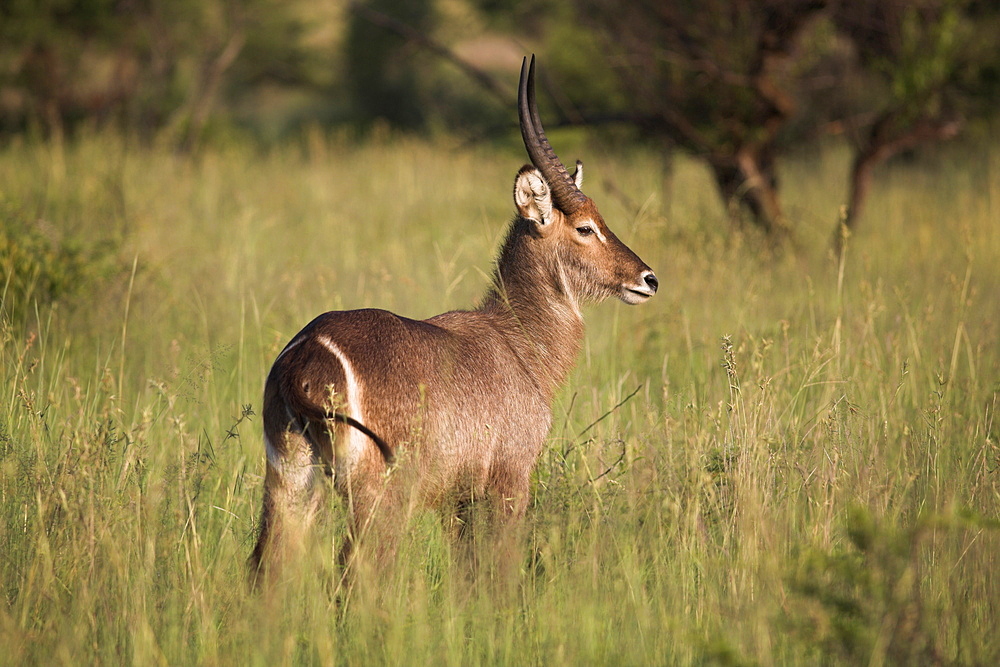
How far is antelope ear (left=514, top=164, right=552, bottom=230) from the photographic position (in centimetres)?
370

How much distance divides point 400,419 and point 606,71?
1273 centimetres

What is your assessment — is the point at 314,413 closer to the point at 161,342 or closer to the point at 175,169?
the point at 161,342

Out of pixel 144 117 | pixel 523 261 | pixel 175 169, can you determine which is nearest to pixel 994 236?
pixel 523 261

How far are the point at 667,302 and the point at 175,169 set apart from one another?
658 cm

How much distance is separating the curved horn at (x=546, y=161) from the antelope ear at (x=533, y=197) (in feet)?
0.16

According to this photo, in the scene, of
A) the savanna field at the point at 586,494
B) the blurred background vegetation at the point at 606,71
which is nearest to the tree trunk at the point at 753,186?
the blurred background vegetation at the point at 606,71

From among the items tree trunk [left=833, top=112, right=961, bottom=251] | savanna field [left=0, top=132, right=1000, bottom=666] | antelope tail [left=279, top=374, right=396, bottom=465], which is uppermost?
tree trunk [left=833, top=112, right=961, bottom=251]

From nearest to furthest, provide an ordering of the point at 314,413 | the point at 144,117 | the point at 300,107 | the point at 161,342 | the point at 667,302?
1. the point at 314,413
2. the point at 161,342
3. the point at 667,302
4. the point at 144,117
5. the point at 300,107

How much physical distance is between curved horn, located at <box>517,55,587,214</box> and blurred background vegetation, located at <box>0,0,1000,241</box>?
4.93 ft

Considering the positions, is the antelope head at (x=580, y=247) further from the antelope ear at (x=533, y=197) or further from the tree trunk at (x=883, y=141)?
the tree trunk at (x=883, y=141)

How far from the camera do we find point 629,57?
26.0 feet

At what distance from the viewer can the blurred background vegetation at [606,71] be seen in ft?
25.7

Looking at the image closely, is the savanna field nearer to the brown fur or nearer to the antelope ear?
the brown fur

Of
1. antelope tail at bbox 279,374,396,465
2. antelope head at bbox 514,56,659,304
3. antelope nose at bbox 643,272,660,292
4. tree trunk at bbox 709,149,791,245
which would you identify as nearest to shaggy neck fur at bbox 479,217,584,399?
antelope head at bbox 514,56,659,304
